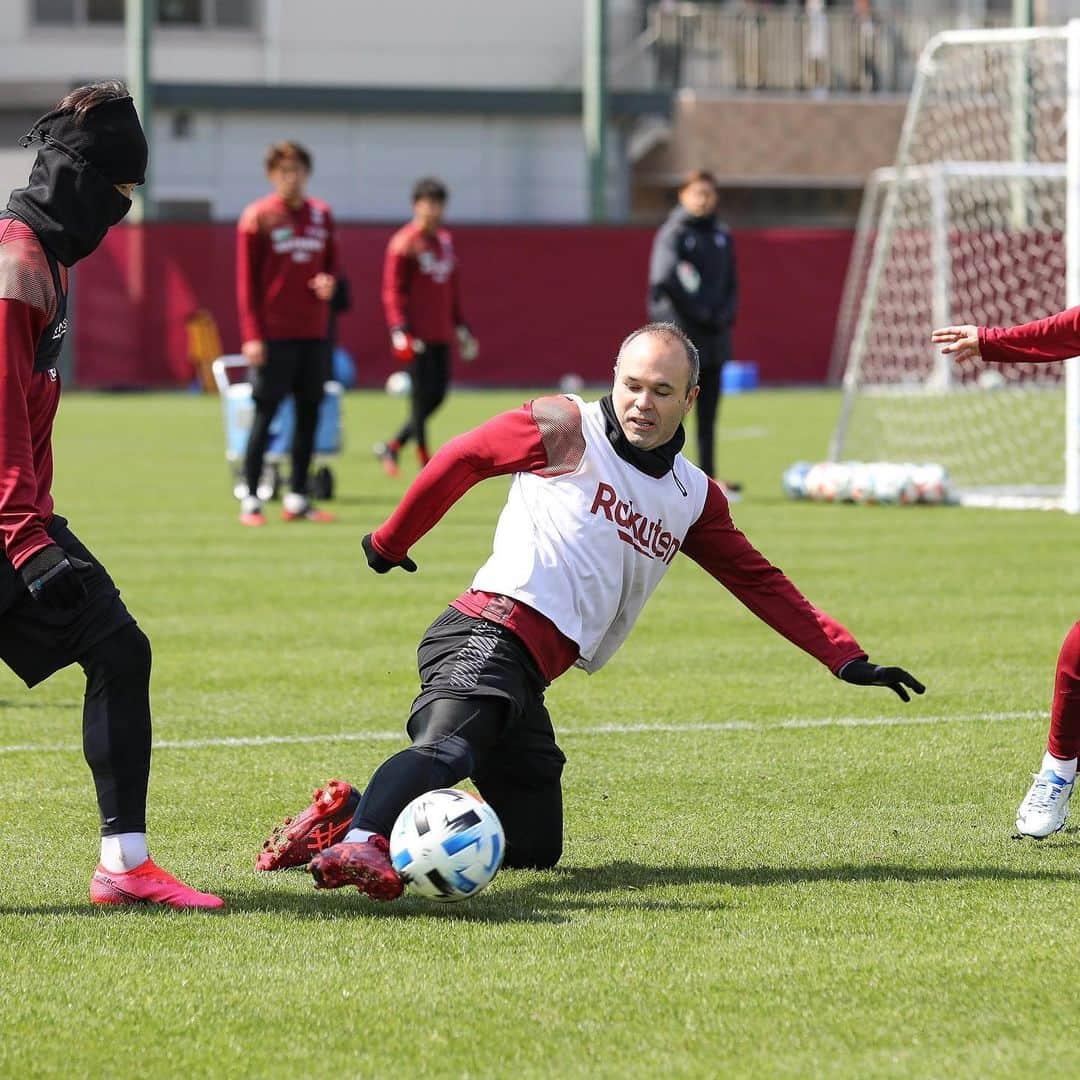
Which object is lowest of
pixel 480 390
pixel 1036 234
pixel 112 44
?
pixel 480 390

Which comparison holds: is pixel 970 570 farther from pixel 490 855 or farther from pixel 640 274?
pixel 640 274

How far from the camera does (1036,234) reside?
1104 inches

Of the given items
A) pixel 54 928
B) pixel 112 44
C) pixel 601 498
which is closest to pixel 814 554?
pixel 601 498

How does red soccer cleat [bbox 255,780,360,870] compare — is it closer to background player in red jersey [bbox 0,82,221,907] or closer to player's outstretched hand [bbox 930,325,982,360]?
background player in red jersey [bbox 0,82,221,907]

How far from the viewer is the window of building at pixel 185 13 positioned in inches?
1564

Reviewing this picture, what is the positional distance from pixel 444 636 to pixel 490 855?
0.66 metres

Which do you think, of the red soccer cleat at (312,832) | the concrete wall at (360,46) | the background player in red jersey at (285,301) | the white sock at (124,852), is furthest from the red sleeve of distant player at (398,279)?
the concrete wall at (360,46)

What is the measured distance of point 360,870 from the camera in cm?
485

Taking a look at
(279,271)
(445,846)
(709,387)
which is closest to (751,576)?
(445,846)

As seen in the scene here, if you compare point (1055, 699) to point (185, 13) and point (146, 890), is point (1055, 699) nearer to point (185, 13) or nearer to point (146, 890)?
point (146, 890)

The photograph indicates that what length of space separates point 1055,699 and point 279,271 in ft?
28.3

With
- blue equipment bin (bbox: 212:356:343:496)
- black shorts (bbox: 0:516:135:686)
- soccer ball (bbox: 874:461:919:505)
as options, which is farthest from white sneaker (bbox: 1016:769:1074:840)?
soccer ball (bbox: 874:461:919:505)

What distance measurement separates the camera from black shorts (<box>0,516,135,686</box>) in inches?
195

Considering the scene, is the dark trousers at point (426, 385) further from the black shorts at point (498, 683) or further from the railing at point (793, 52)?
the railing at point (793, 52)
